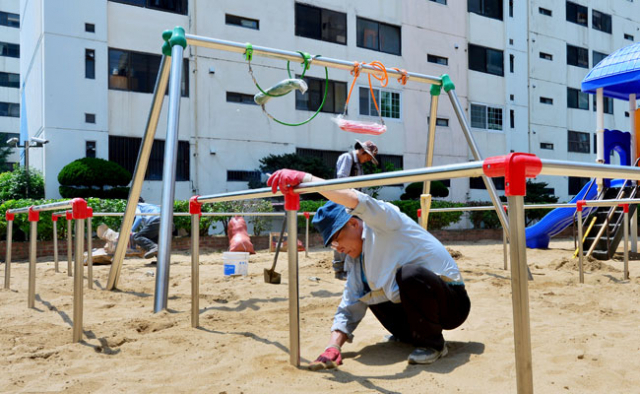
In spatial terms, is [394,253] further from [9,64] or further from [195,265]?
[9,64]

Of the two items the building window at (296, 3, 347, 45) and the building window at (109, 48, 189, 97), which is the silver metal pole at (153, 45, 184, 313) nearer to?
the building window at (109, 48, 189, 97)

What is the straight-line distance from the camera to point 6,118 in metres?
29.1

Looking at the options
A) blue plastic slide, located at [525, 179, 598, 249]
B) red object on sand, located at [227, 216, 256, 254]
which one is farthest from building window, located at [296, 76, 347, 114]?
blue plastic slide, located at [525, 179, 598, 249]

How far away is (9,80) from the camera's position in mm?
29016

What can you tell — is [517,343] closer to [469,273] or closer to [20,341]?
[20,341]

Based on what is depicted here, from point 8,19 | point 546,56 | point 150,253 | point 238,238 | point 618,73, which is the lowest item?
point 150,253

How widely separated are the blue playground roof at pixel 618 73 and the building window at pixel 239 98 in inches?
334

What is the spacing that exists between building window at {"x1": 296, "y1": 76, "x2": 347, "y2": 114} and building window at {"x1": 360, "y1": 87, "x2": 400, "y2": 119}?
709 mm

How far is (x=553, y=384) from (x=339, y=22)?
16166 mm

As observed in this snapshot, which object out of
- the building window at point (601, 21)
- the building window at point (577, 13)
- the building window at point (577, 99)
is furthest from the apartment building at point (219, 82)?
the building window at point (601, 21)

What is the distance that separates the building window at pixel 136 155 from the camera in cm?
1382

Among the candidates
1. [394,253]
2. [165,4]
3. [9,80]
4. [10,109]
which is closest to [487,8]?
[165,4]

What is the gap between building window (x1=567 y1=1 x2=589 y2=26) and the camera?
24.4 meters

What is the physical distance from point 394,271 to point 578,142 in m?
24.1
